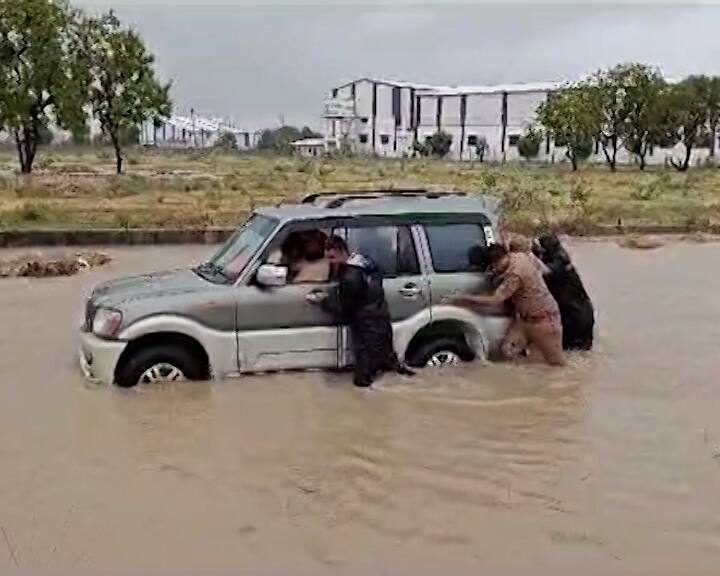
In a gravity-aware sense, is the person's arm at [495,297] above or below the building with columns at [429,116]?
below

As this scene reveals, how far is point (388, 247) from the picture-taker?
341 inches

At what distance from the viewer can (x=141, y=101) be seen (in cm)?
4116

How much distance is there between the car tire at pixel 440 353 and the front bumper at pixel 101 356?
2394mm

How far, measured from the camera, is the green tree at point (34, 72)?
36.2m

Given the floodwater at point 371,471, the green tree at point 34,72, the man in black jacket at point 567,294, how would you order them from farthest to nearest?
1. the green tree at point 34,72
2. the man in black jacket at point 567,294
3. the floodwater at point 371,471

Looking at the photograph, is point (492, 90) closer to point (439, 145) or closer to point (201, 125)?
point (439, 145)

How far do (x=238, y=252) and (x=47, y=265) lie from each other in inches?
310

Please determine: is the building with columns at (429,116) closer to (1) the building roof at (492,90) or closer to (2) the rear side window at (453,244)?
(1) the building roof at (492,90)

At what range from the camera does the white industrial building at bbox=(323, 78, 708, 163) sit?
94062 mm

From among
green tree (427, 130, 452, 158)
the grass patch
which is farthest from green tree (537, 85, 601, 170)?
green tree (427, 130, 452, 158)

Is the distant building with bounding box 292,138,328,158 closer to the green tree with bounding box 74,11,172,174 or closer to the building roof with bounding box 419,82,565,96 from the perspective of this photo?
the building roof with bounding box 419,82,565,96

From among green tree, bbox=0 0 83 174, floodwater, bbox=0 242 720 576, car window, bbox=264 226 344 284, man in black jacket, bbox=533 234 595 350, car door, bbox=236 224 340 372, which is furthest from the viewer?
green tree, bbox=0 0 83 174

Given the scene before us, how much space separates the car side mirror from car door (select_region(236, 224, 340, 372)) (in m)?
0.05

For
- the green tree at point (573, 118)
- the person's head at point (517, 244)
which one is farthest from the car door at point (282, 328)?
the green tree at point (573, 118)
